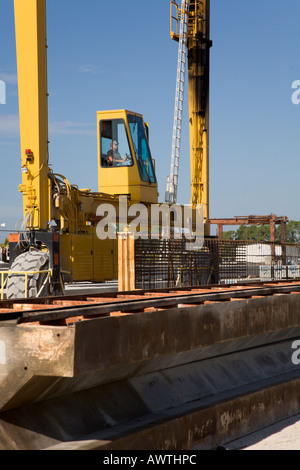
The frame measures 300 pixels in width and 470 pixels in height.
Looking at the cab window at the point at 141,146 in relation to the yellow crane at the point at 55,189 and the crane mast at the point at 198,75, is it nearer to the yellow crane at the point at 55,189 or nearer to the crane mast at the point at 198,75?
the yellow crane at the point at 55,189

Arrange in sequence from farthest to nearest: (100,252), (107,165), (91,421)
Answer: (107,165) → (100,252) → (91,421)

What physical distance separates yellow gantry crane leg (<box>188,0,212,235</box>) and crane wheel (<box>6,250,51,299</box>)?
44.3 feet

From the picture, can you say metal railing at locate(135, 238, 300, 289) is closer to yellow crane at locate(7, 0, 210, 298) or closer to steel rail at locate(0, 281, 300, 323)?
yellow crane at locate(7, 0, 210, 298)

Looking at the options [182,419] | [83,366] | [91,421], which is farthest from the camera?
[182,419]

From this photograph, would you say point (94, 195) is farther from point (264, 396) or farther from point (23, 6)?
point (264, 396)

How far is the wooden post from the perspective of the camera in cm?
1528

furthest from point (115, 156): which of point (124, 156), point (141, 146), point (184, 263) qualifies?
point (184, 263)

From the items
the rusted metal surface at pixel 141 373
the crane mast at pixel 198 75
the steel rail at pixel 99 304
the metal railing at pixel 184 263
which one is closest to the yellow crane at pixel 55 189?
the metal railing at pixel 184 263

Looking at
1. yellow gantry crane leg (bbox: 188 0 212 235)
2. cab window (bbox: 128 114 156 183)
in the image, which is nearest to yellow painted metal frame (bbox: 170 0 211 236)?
yellow gantry crane leg (bbox: 188 0 212 235)

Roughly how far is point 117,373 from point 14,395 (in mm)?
1104

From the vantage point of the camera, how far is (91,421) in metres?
4.95

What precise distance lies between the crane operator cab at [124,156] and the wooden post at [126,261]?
200 cm

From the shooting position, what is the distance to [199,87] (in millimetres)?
26156
